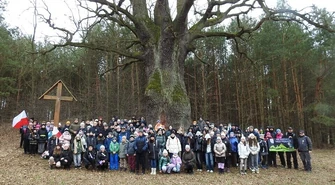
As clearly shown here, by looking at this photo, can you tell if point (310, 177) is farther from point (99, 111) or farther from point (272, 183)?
point (99, 111)

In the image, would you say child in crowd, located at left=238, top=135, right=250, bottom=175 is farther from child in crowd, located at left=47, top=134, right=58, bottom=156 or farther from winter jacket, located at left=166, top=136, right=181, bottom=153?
child in crowd, located at left=47, top=134, right=58, bottom=156

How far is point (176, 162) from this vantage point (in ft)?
32.1

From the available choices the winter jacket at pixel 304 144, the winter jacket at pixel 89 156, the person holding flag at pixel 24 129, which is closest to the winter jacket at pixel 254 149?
the winter jacket at pixel 304 144

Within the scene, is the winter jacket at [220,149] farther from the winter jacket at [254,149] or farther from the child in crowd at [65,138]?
the child in crowd at [65,138]

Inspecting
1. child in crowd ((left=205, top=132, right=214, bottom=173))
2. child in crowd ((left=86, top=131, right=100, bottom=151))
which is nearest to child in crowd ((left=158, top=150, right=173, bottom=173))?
child in crowd ((left=205, top=132, right=214, bottom=173))

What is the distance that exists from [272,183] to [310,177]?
1.99 metres

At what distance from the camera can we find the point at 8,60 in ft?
63.7

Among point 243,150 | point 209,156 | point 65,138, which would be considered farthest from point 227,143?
point 65,138

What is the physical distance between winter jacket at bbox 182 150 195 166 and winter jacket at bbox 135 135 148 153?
1324mm

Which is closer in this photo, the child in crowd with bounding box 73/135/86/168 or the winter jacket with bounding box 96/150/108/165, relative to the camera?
the winter jacket with bounding box 96/150/108/165

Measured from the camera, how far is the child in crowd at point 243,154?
1000 centimetres

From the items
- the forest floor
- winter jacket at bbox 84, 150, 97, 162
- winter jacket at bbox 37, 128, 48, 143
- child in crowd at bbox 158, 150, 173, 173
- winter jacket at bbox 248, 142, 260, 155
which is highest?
winter jacket at bbox 37, 128, 48, 143

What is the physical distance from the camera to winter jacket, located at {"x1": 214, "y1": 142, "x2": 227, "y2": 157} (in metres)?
10.0

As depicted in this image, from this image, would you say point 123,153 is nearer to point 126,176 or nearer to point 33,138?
point 126,176
